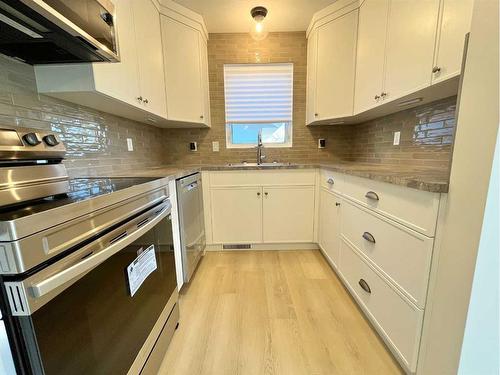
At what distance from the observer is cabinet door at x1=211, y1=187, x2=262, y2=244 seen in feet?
7.54

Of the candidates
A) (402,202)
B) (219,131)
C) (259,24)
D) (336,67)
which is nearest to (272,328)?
(402,202)

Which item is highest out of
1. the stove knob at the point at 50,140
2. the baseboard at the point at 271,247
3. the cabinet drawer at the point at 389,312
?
the stove knob at the point at 50,140

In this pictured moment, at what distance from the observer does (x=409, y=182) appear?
0.96 m

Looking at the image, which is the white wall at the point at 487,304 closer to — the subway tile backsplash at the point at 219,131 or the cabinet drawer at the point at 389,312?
the cabinet drawer at the point at 389,312

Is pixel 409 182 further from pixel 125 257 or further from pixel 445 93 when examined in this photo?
pixel 125 257

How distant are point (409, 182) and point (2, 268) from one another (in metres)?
1.32

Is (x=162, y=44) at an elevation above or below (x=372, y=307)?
above

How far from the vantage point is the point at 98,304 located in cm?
71

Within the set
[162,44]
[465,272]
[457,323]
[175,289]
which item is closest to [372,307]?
[457,323]

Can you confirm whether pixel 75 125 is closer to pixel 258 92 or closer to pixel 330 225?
pixel 258 92

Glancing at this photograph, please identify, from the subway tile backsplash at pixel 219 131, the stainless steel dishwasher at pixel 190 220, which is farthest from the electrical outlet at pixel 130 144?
the stainless steel dishwasher at pixel 190 220

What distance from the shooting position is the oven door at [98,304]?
510mm

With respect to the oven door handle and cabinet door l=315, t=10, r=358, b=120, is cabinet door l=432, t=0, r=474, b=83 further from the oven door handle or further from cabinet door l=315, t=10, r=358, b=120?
the oven door handle

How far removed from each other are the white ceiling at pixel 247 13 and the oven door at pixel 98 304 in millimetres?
2031
